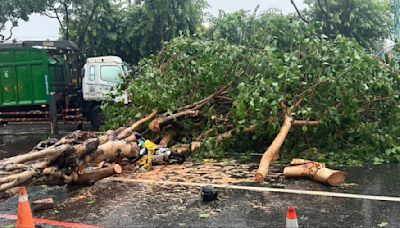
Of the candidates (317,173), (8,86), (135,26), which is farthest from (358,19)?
(317,173)

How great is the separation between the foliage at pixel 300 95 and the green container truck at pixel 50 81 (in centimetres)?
573

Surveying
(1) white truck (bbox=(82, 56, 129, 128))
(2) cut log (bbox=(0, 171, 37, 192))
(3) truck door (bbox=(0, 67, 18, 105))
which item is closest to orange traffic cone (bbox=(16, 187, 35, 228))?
(2) cut log (bbox=(0, 171, 37, 192))

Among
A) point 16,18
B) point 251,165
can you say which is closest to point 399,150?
point 251,165

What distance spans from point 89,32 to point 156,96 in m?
15.4

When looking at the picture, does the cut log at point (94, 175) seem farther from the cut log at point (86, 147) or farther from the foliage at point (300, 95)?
the foliage at point (300, 95)

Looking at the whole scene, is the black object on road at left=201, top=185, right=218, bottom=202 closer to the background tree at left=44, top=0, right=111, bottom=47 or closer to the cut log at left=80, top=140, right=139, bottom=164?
the cut log at left=80, top=140, right=139, bottom=164

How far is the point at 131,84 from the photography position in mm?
9727

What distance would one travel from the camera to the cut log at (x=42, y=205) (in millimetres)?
5020

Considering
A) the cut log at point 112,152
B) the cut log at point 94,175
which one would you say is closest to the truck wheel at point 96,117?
the cut log at point 112,152

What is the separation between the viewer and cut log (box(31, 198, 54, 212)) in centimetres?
502

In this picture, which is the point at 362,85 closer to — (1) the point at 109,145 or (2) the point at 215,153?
(2) the point at 215,153

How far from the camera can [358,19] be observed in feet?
66.2

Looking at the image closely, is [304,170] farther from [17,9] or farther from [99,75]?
[17,9]

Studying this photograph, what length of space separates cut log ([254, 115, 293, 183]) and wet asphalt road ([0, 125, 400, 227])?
13.8 inches
